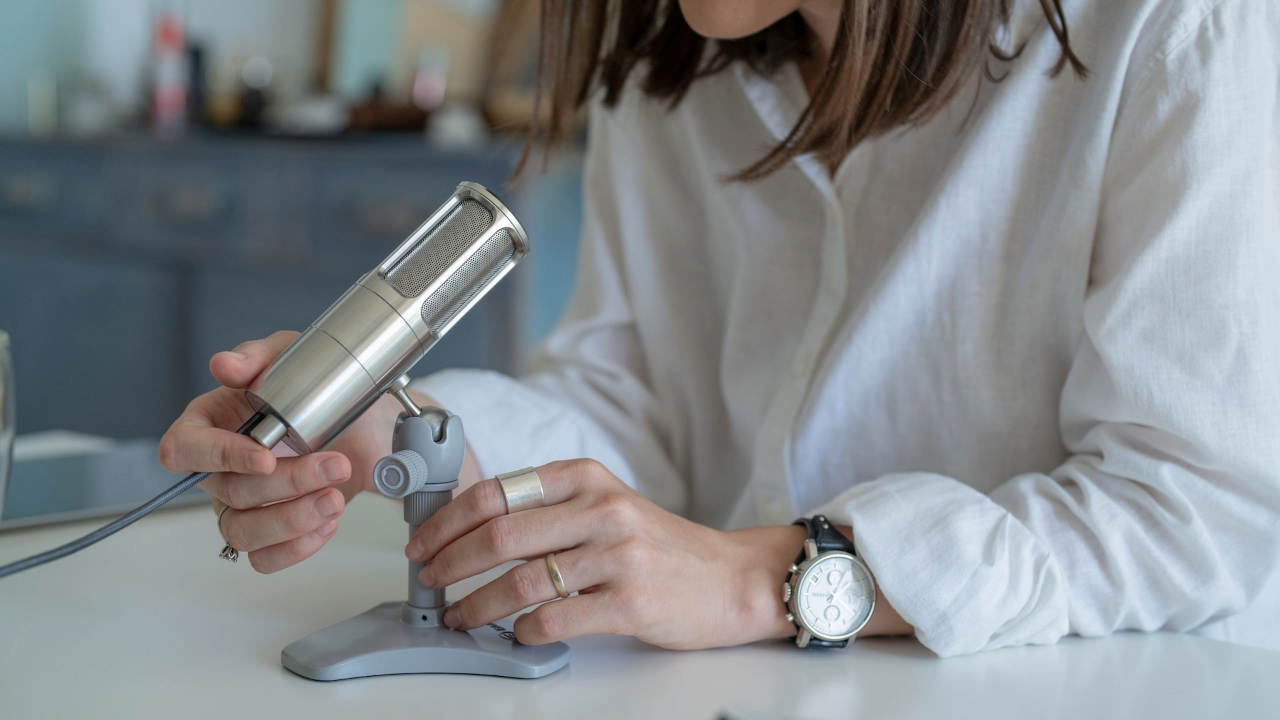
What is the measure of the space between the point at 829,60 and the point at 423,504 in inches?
14.8

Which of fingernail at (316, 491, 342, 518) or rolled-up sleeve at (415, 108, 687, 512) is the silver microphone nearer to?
fingernail at (316, 491, 342, 518)

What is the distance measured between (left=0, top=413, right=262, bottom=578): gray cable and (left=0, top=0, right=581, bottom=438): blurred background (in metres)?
1.65

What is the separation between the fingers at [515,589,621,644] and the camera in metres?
0.54

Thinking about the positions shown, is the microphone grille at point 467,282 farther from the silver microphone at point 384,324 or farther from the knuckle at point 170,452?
the knuckle at point 170,452

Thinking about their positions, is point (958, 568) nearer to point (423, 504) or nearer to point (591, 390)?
point (423, 504)

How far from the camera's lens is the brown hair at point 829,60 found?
688mm

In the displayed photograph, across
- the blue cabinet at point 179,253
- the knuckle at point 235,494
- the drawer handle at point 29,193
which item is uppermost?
the drawer handle at point 29,193

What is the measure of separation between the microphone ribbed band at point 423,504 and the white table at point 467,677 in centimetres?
8

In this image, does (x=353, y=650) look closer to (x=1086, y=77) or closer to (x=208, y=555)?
(x=208, y=555)

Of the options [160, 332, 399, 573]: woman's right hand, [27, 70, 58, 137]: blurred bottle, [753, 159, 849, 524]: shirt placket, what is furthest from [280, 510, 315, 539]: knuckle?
[27, 70, 58, 137]: blurred bottle

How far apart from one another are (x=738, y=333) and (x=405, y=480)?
42cm

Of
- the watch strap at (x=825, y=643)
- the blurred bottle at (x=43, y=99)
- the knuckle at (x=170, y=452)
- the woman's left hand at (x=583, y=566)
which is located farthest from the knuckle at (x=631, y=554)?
the blurred bottle at (x=43, y=99)

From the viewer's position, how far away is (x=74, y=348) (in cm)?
264

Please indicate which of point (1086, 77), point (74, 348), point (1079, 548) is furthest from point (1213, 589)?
point (74, 348)
